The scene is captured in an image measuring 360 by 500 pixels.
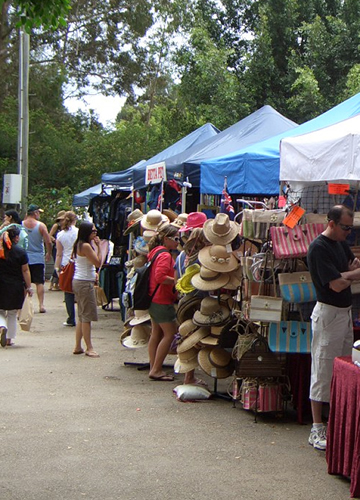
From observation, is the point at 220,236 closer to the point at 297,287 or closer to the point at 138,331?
the point at 297,287

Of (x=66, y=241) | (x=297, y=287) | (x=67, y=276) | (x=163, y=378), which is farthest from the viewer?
(x=66, y=241)

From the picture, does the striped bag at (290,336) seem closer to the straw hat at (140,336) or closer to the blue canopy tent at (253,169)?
the blue canopy tent at (253,169)

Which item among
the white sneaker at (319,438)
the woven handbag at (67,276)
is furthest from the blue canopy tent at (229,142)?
the white sneaker at (319,438)

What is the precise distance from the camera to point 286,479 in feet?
18.2

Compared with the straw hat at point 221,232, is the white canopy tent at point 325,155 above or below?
above

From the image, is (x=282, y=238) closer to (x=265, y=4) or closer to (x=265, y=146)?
(x=265, y=146)

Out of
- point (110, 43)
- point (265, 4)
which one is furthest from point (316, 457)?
point (110, 43)

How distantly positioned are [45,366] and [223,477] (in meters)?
4.66

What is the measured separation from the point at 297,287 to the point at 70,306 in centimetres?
690

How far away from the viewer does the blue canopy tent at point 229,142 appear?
1143cm

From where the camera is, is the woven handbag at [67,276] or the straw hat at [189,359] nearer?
the straw hat at [189,359]

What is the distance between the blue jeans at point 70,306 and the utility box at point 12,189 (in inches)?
334

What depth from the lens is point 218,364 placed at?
7.84 meters

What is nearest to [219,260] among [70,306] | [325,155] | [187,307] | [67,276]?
[187,307]
